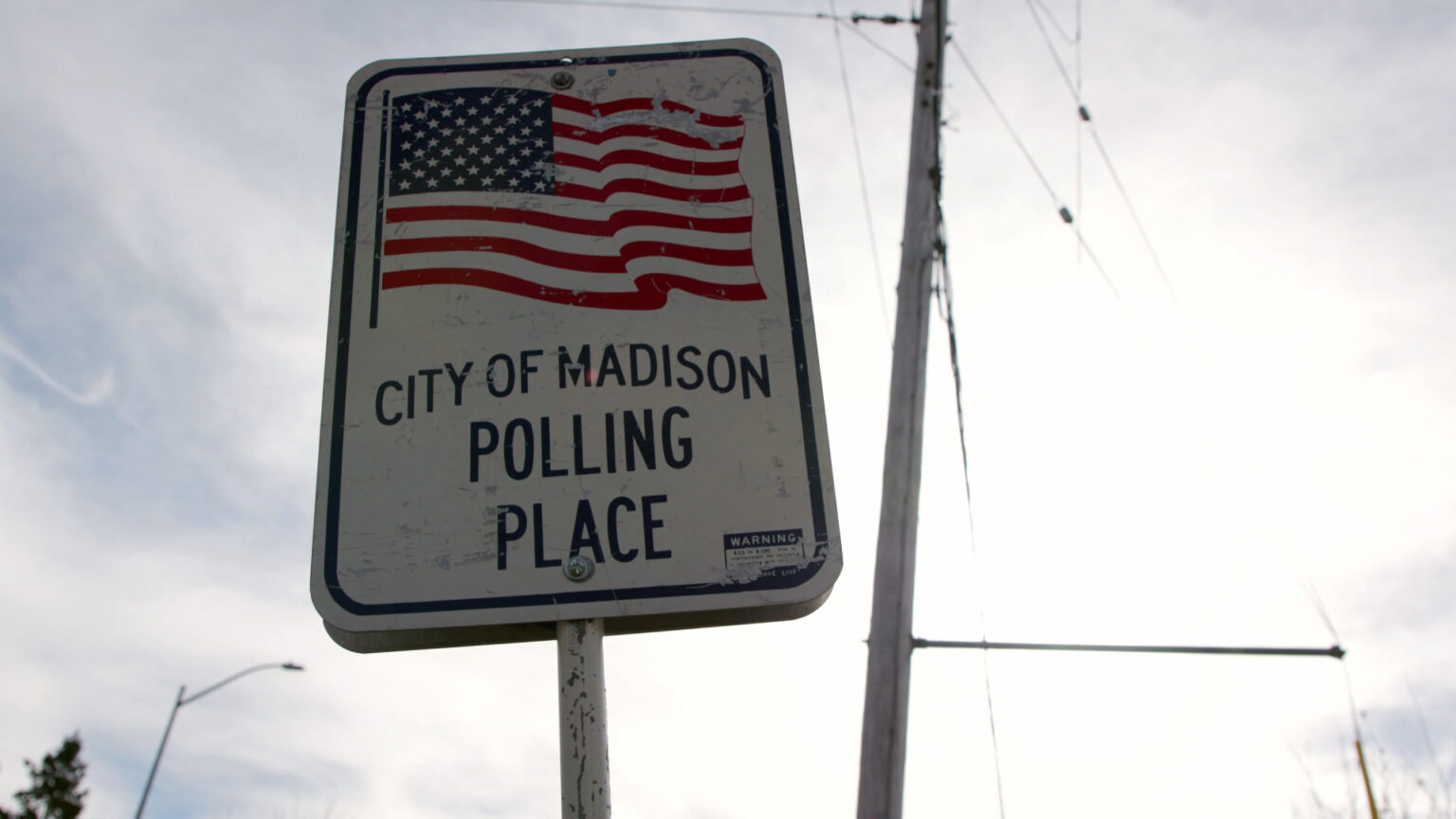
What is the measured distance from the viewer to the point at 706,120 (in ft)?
11.2

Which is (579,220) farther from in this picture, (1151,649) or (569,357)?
(1151,649)

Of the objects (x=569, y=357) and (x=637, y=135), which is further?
(x=637, y=135)

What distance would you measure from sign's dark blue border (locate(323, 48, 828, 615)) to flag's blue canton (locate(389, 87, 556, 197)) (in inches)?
4.4

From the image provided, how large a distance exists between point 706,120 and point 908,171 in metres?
1.40

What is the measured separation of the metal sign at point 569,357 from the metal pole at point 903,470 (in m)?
1.00

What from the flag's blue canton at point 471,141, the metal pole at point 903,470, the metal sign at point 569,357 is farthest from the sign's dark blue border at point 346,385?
the metal pole at point 903,470

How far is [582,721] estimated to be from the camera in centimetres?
244

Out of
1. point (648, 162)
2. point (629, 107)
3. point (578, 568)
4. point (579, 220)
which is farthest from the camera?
point (629, 107)

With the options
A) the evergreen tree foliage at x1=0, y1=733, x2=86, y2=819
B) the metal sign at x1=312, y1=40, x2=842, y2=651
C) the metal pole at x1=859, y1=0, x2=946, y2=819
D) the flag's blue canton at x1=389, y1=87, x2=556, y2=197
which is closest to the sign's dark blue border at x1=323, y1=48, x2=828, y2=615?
the metal sign at x1=312, y1=40, x2=842, y2=651

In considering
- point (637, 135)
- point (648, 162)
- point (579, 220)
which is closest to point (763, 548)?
point (579, 220)

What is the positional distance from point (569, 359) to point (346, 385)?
58 cm

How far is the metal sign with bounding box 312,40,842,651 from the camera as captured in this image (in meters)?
2.64

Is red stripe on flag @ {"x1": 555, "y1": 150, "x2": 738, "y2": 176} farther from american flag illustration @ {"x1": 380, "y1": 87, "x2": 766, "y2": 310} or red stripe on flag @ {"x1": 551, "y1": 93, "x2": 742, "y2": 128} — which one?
red stripe on flag @ {"x1": 551, "y1": 93, "x2": 742, "y2": 128}

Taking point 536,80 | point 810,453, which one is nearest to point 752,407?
point 810,453
